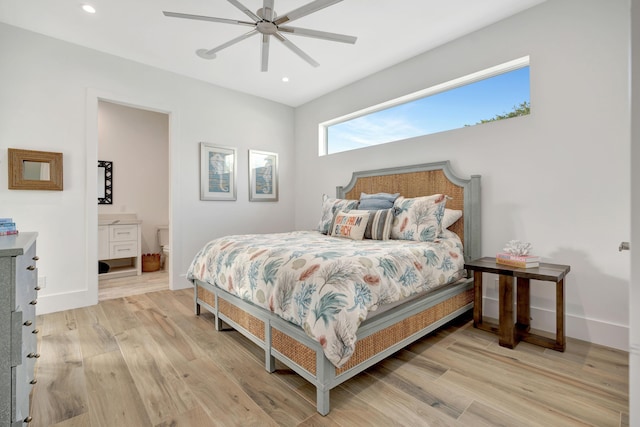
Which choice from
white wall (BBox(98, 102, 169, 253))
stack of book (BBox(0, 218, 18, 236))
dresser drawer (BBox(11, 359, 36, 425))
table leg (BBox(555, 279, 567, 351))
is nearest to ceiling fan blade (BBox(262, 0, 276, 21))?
stack of book (BBox(0, 218, 18, 236))

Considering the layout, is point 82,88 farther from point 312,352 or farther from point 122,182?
point 312,352

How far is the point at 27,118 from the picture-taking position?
2861mm

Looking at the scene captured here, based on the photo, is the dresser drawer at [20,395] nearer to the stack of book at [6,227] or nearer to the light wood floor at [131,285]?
the stack of book at [6,227]

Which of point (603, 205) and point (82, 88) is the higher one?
point (82, 88)

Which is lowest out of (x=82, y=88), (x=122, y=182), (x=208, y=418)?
(x=208, y=418)

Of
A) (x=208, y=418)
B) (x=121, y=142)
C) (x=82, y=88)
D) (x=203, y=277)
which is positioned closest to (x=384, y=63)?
(x=203, y=277)

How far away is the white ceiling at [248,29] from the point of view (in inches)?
98.6

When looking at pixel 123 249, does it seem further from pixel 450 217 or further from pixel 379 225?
pixel 450 217

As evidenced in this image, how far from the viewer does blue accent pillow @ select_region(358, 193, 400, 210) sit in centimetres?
311

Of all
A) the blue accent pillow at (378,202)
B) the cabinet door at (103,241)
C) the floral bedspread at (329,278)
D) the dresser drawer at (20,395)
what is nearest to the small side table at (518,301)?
the floral bedspread at (329,278)

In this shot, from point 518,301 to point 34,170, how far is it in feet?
14.8

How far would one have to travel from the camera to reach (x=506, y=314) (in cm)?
217

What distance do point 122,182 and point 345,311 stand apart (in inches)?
197

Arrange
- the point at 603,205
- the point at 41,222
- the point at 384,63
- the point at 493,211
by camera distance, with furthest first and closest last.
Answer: the point at 384,63
the point at 41,222
the point at 493,211
the point at 603,205
